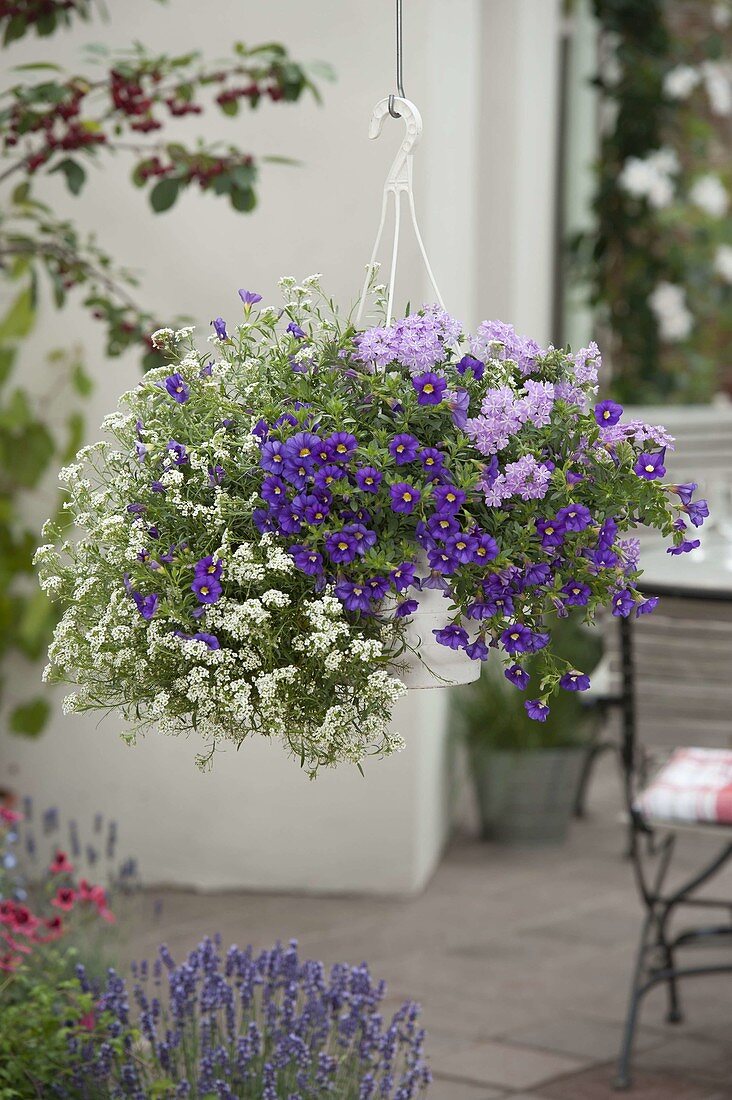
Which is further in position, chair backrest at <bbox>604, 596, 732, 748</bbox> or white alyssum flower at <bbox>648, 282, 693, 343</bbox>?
white alyssum flower at <bbox>648, 282, 693, 343</bbox>

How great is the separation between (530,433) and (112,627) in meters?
0.43

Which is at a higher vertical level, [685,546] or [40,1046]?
[685,546]

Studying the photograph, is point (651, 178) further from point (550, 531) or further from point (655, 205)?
point (550, 531)

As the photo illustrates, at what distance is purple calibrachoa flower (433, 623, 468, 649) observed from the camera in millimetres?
1418

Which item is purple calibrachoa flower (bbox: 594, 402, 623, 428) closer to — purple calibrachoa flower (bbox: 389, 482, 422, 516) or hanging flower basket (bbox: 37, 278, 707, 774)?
hanging flower basket (bbox: 37, 278, 707, 774)

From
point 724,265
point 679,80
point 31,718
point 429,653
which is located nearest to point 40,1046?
point 429,653

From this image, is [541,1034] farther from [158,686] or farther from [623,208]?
[623,208]

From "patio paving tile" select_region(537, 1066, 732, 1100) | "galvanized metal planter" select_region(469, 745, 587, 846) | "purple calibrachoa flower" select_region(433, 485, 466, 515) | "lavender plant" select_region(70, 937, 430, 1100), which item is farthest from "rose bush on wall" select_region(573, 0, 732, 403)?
"purple calibrachoa flower" select_region(433, 485, 466, 515)

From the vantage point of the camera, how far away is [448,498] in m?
1.37

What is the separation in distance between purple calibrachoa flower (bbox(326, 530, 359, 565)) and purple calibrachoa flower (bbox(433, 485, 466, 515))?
0.27 feet

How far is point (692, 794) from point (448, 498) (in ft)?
5.55

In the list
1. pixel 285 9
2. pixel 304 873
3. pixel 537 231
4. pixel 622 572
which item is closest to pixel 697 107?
pixel 537 231

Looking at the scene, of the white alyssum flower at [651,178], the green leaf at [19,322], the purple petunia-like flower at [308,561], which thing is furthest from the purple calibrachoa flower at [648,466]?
the white alyssum flower at [651,178]

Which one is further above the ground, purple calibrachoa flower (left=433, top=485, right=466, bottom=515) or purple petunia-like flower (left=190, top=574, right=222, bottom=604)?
purple calibrachoa flower (left=433, top=485, right=466, bottom=515)
